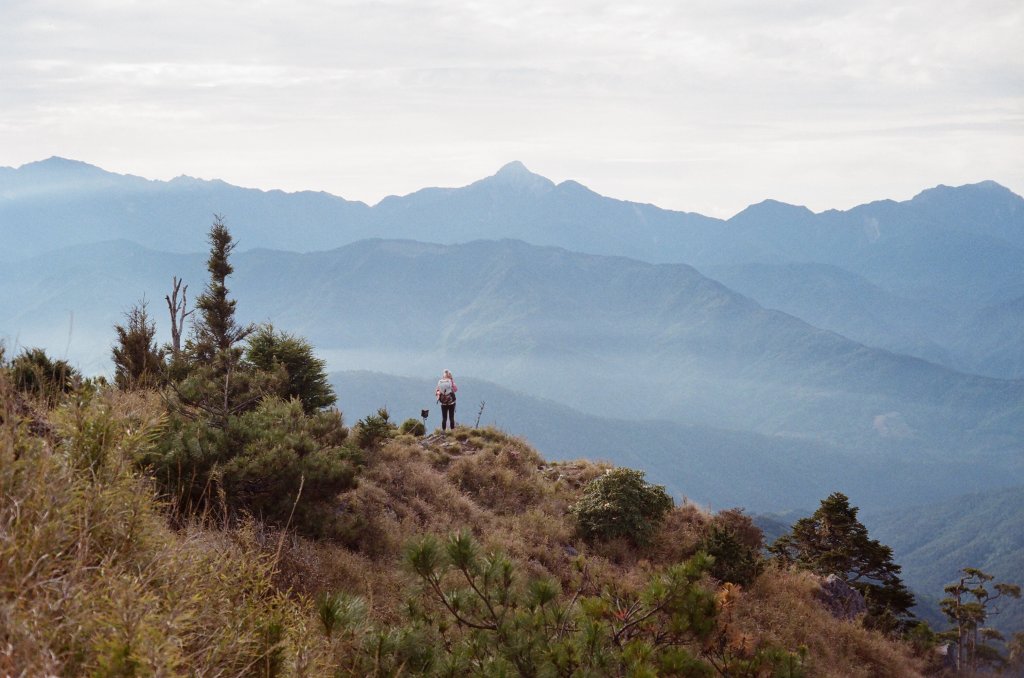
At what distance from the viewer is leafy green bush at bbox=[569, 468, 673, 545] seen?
14.8 m

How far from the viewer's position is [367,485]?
13.4 meters

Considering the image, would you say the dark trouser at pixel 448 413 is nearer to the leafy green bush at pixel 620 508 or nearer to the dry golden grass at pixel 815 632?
the leafy green bush at pixel 620 508

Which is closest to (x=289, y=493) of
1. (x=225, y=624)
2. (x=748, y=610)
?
(x=225, y=624)

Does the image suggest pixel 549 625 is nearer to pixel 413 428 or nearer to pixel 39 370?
pixel 39 370

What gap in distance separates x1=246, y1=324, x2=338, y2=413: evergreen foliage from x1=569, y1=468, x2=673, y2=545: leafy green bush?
706 cm

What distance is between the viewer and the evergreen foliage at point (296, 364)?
59.4 ft

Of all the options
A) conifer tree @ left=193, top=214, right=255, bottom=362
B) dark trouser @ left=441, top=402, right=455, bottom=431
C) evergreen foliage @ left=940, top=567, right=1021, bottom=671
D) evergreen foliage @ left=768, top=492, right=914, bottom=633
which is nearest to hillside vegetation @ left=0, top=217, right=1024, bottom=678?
dark trouser @ left=441, top=402, right=455, bottom=431

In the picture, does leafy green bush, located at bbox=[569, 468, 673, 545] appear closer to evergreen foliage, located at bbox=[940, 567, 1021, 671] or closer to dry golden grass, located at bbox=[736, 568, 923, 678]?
dry golden grass, located at bbox=[736, 568, 923, 678]

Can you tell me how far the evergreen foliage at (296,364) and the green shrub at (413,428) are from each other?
3.21 m

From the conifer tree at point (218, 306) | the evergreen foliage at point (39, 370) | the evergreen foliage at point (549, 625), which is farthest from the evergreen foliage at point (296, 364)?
the evergreen foliage at point (549, 625)

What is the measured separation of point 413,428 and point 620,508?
29.1 feet

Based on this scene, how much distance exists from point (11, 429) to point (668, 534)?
13107mm

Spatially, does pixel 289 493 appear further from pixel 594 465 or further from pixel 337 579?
pixel 594 465

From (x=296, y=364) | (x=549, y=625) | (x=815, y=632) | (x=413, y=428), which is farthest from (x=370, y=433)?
(x=549, y=625)
